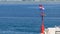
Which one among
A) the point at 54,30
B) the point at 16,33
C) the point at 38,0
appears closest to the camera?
the point at 54,30

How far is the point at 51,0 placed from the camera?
3337 inches

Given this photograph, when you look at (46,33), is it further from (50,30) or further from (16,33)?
(16,33)

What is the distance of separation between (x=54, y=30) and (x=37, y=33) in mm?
13370

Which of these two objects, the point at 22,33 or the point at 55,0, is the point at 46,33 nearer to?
the point at 22,33

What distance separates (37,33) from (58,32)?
13191 millimetres

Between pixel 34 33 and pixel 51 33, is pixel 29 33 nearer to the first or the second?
pixel 34 33

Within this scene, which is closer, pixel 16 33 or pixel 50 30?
pixel 50 30

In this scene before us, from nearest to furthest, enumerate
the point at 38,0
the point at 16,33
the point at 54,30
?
1. the point at 54,30
2. the point at 16,33
3. the point at 38,0

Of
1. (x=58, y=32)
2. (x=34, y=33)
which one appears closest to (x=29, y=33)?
(x=34, y=33)

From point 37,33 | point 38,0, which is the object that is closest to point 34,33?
point 37,33

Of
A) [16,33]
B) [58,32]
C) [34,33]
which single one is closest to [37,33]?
[34,33]

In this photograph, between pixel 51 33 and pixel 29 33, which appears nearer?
pixel 51 33

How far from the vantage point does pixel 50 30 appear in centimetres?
1140

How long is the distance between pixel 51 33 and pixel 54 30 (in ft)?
0.60
